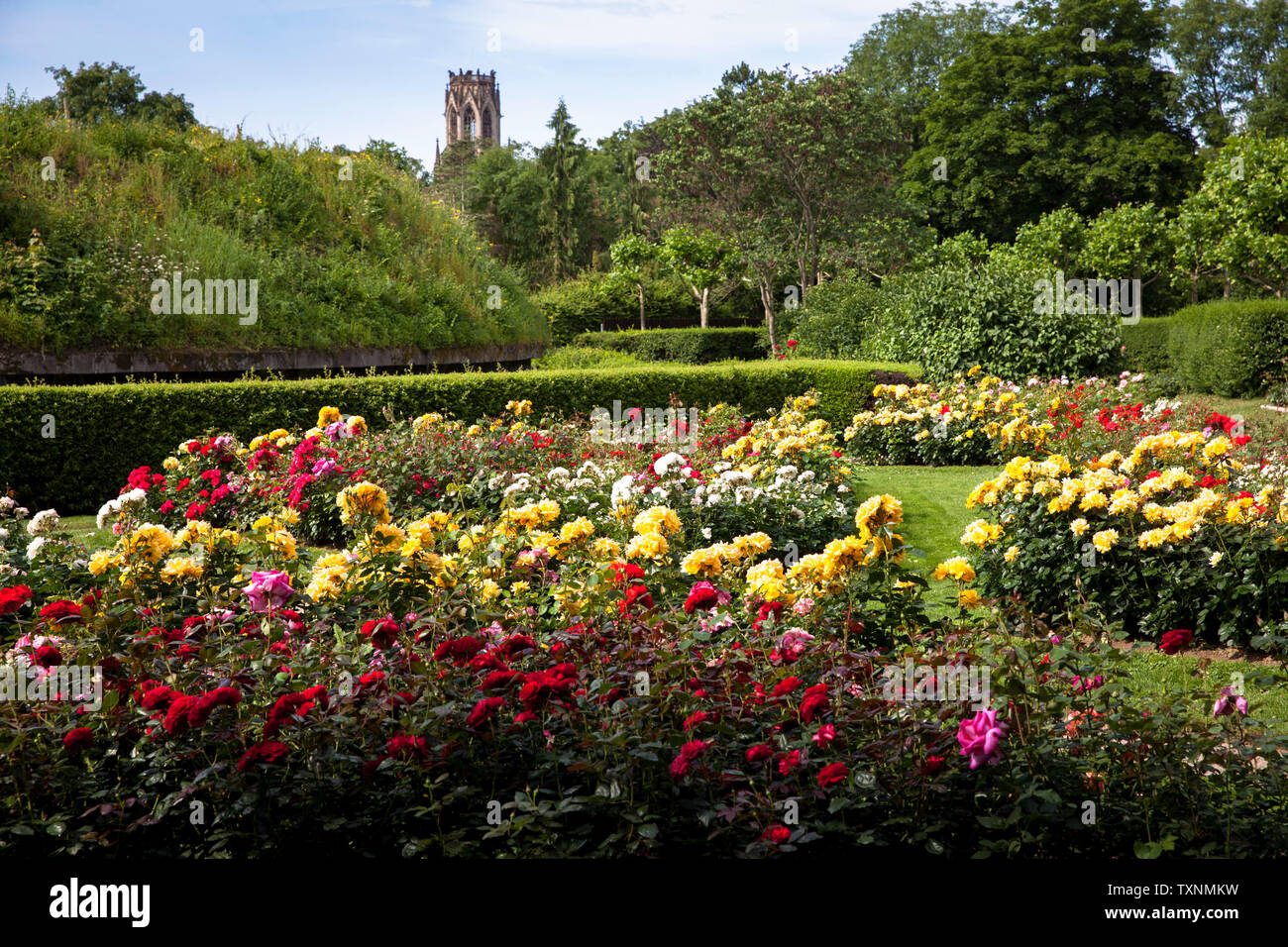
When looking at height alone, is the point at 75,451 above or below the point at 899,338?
below

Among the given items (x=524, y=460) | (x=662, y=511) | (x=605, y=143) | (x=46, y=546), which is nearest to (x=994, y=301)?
(x=524, y=460)

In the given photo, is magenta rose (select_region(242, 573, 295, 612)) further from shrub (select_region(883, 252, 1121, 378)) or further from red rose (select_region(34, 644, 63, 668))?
shrub (select_region(883, 252, 1121, 378))

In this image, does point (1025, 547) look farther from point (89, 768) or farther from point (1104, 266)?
point (1104, 266)

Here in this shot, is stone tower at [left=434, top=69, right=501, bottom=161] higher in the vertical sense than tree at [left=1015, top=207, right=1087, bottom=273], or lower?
higher

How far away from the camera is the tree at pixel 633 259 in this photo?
30734 mm

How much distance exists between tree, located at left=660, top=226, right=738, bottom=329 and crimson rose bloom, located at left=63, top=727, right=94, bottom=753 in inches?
1100

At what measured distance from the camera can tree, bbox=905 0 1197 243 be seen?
28.9 m

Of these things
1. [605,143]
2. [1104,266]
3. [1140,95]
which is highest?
[605,143]

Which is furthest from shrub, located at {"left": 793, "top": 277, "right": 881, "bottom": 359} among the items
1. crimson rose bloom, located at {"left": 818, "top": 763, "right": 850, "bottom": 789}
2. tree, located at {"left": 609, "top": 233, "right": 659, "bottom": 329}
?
crimson rose bloom, located at {"left": 818, "top": 763, "right": 850, "bottom": 789}

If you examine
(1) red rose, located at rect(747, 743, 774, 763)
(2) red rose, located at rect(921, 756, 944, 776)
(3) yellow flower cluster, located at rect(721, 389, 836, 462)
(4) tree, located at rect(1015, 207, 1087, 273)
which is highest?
(4) tree, located at rect(1015, 207, 1087, 273)

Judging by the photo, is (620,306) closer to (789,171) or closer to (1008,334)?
(789,171)

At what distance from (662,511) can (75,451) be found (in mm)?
7646

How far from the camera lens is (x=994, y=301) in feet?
42.7

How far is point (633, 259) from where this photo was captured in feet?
104
